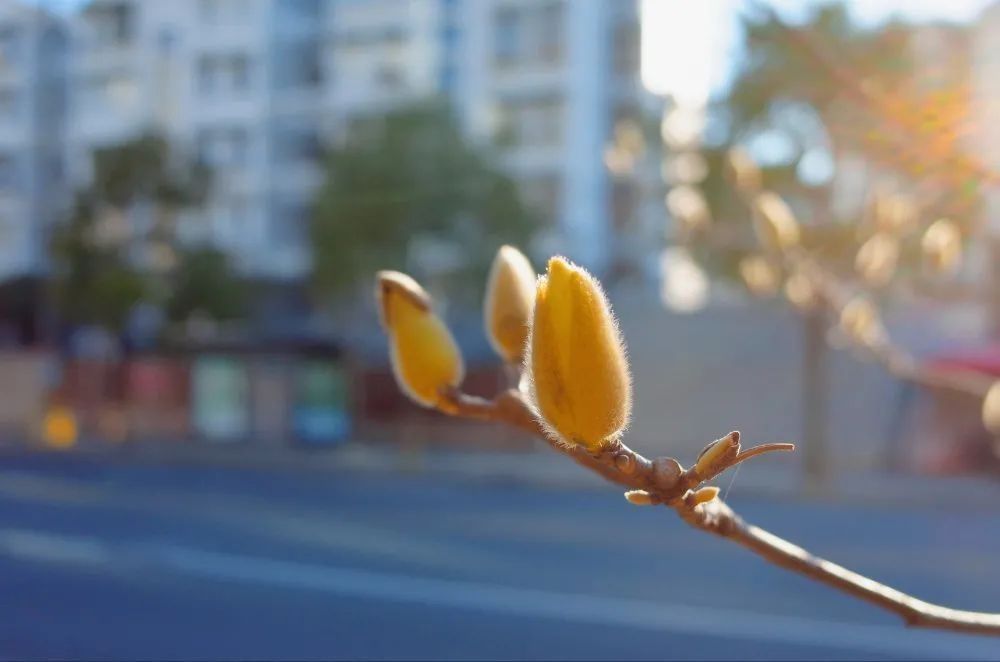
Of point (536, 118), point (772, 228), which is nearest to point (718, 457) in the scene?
point (772, 228)

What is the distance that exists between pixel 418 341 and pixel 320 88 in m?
27.4

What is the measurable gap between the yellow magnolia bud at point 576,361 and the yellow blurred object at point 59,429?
19.0 metres

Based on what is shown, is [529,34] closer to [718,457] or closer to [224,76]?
[224,76]

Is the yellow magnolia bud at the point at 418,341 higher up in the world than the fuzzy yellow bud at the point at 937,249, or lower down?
lower down

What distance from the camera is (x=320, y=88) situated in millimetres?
27625

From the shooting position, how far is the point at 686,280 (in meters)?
21.2

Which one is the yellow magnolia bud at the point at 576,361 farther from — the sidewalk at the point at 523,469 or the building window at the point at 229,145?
the building window at the point at 229,145

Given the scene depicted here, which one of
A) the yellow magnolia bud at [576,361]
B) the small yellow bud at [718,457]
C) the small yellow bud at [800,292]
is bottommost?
the small yellow bud at [718,457]

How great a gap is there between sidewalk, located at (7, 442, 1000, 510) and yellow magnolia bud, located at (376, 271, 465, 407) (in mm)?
11444

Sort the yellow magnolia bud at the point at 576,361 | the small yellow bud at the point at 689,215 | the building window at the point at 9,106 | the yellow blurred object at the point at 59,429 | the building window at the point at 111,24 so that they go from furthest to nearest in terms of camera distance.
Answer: the building window at the point at 111,24 → the yellow blurred object at the point at 59,429 → the building window at the point at 9,106 → the small yellow bud at the point at 689,215 → the yellow magnolia bud at the point at 576,361

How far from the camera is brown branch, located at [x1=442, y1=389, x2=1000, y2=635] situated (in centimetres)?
82

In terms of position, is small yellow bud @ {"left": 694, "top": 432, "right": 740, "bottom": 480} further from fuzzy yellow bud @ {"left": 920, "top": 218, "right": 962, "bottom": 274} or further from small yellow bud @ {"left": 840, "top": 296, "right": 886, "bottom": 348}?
fuzzy yellow bud @ {"left": 920, "top": 218, "right": 962, "bottom": 274}

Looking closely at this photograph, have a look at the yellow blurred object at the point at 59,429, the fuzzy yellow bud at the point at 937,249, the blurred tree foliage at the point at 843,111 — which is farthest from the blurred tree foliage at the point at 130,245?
the fuzzy yellow bud at the point at 937,249

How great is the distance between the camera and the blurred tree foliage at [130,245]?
2125cm
